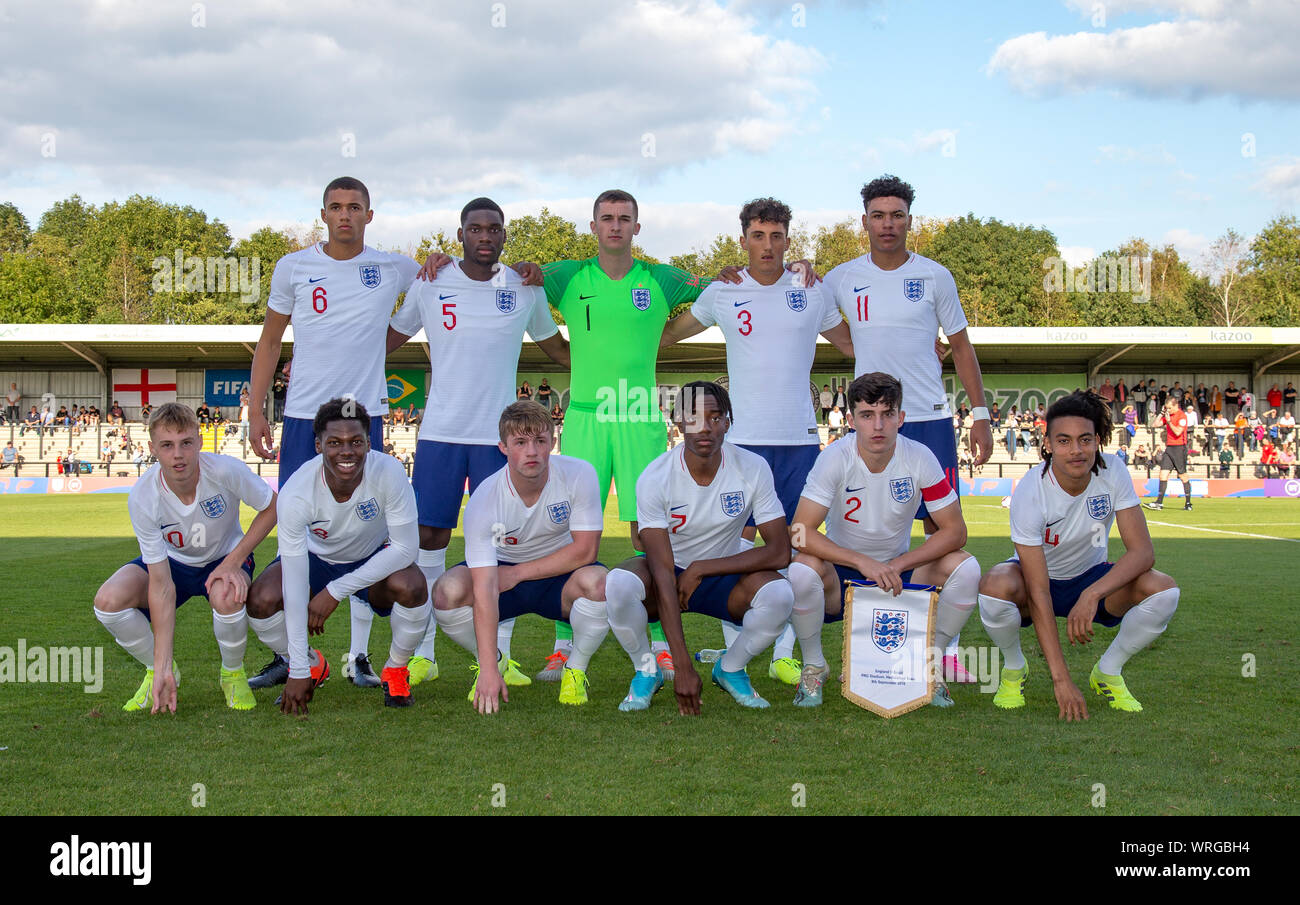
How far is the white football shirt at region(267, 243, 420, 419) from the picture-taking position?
18.2 feet

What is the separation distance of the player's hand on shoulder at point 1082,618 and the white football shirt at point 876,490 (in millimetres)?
730

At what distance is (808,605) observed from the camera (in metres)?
4.91

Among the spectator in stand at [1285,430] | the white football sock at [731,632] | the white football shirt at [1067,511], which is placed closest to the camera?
the white football shirt at [1067,511]

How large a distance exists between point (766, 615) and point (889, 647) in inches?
22.5

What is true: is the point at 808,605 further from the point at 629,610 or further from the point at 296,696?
the point at 296,696

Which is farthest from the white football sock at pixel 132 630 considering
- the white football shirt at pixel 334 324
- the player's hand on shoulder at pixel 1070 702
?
the player's hand on shoulder at pixel 1070 702

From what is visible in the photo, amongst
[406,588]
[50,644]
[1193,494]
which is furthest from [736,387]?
[1193,494]

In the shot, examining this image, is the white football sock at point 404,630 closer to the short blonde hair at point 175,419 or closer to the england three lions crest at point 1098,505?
the short blonde hair at point 175,419

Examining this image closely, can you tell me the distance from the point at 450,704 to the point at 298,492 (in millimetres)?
1209

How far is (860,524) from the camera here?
5.05 metres

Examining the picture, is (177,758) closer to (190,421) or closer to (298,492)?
(298,492)

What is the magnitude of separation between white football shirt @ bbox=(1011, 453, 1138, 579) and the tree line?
45.9 m

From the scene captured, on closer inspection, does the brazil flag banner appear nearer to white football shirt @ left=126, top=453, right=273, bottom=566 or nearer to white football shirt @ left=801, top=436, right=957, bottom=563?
white football shirt @ left=126, top=453, right=273, bottom=566

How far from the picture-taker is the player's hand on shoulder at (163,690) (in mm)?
4520
